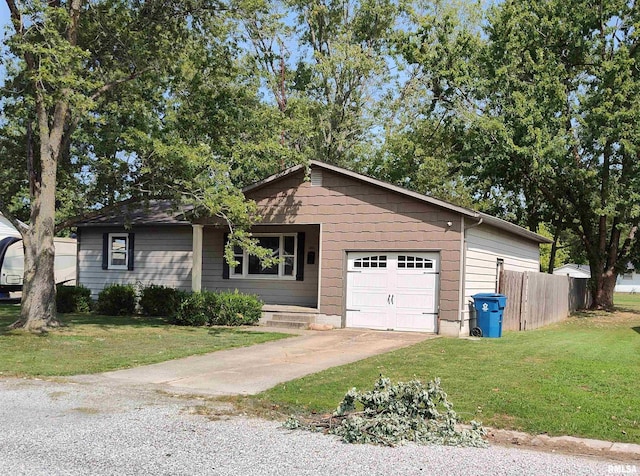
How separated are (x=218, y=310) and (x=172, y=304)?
1.47 meters

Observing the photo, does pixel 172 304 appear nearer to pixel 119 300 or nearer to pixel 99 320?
pixel 99 320

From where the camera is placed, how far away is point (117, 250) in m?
21.7

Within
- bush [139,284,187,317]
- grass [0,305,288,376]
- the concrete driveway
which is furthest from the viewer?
bush [139,284,187,317]

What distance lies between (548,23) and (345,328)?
52.5 ft

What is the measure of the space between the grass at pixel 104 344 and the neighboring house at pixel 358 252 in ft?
9.12

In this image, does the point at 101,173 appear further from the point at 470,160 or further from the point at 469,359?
the point at 470,160

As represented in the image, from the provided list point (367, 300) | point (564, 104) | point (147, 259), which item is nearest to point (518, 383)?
point (367, 300)

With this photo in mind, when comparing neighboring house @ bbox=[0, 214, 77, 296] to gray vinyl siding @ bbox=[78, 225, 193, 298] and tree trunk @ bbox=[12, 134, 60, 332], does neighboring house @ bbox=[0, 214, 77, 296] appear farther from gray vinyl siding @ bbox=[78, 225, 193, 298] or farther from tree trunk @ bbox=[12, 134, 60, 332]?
tree trunk @ bbox=[12, 134, 60, 332]

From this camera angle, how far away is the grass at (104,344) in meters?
10.1

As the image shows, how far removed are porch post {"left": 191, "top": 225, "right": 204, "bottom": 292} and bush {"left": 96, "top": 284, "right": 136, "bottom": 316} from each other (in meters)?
2.83

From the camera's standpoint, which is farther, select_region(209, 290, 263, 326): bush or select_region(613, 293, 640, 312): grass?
select_region(613, 293, 640, 312): grass

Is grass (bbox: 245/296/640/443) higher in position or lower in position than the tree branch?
lower

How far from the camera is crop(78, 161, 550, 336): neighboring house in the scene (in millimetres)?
15500

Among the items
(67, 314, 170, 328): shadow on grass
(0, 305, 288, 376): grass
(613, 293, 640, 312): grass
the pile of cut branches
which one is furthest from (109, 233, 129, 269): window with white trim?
(613, 293, 640, 312): grass
